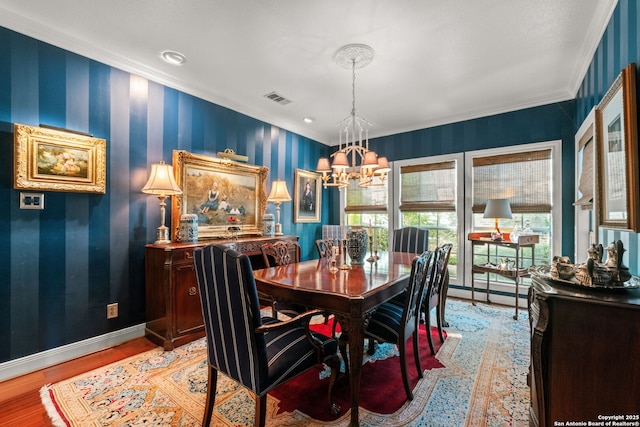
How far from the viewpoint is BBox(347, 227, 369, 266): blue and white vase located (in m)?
2.57

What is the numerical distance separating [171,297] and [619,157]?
140 inches

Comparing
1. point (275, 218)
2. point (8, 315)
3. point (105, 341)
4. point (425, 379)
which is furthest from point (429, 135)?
point (8, 315)

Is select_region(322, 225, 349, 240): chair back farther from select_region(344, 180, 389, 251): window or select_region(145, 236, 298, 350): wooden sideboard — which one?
select_region(145, 236, 298, 350): wooden sideboard

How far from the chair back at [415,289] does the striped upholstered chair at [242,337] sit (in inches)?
25.8

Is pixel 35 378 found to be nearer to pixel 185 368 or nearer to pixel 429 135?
pixel 185 368

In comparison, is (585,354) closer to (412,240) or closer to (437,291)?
(437,291)

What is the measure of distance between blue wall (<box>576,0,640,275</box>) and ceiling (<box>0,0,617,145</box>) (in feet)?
0.44

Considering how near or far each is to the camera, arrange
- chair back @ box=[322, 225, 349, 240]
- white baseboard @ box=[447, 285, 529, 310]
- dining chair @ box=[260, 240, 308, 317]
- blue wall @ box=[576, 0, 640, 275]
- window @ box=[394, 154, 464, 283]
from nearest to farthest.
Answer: blue wall @ box=[576, 0, 640, 275], dining chair @ box=[260, 240, 308, 317], white baseboard @ box=[447, 285, 529, 310], window @ box=[394, 154, 464, 283], chair back @ box=[322, 225, 349, 240]

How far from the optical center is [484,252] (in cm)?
420

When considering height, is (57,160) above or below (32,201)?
above

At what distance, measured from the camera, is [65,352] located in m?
2.47

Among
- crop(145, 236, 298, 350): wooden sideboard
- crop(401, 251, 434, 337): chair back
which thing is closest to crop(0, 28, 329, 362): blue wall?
crop(145, 236, 298, 350): wooden sideboard

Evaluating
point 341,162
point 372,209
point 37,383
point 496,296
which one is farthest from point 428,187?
point 37,383

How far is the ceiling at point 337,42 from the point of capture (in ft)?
7.02
